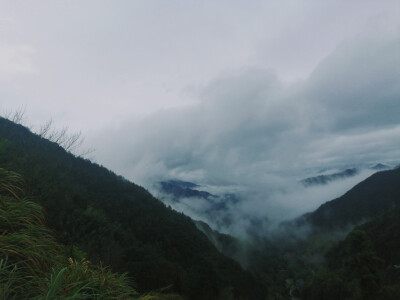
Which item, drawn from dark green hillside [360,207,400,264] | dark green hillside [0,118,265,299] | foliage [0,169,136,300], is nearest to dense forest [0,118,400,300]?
foliage [0,169,136,300]

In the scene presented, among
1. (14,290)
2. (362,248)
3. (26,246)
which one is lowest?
(362,248)

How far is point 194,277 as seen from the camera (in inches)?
1320

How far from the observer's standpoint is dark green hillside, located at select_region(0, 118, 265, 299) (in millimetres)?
31219

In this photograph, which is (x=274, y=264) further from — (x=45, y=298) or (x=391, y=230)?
(x=45, y=298)

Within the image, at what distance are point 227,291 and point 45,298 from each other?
113ft

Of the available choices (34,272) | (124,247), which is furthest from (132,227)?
(34,272)

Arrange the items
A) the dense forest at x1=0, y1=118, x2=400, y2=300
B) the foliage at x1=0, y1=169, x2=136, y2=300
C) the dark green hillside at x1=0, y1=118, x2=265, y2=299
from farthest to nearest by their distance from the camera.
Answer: the dark green hillside at x1=0, y1=118, x2=265, y2=299
the dense forest at x1=0, y1=118, x2=400, y2=300
the foliage at x1=0, y1=169, x2=136, y2=300

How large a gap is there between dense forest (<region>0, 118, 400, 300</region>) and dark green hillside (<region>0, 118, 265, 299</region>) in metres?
0.18

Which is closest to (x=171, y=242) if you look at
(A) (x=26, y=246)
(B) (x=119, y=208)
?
(B) (x=119, y=208)

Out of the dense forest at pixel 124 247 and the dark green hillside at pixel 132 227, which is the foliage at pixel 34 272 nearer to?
the dense forest at pixel 124 247

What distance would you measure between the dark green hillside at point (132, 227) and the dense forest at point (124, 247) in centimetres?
18

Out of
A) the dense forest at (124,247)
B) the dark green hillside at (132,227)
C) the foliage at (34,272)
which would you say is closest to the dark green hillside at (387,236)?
the dense forest at (124,247)

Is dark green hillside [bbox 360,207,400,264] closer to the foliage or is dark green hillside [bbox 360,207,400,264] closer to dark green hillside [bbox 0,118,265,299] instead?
dark green hillside [bbox 0,118,265,299]

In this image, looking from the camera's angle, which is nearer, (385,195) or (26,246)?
(26,246)
